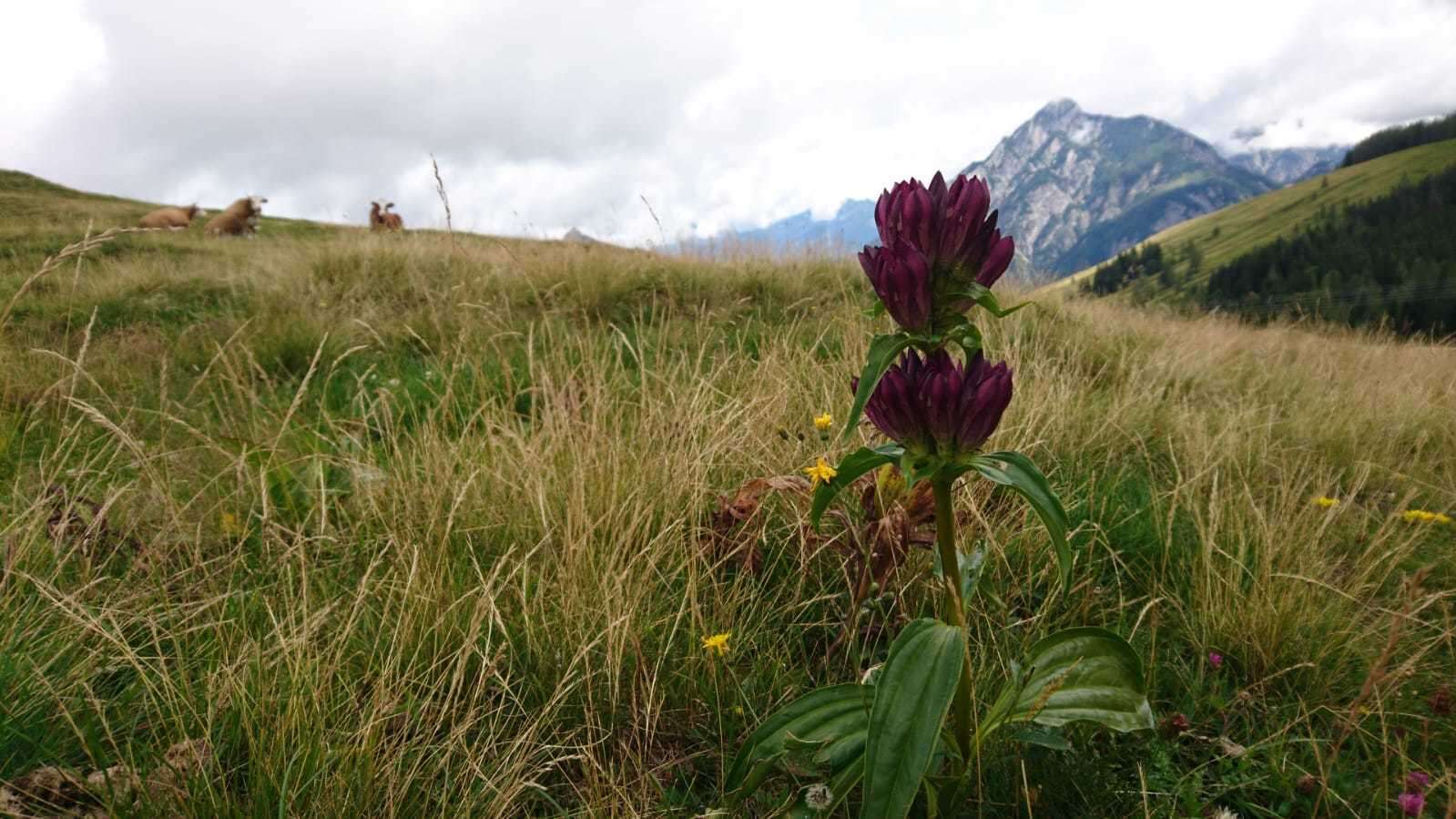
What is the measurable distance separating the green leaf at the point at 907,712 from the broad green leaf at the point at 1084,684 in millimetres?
295

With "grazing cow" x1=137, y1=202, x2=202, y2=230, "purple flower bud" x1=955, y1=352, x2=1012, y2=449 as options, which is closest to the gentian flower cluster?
"purple flower bud" x1=955, y1=352, x2=1012, y2=449

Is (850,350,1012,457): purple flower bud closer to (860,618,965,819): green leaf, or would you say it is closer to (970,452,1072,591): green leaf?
(970,452,1072,591): green leaf

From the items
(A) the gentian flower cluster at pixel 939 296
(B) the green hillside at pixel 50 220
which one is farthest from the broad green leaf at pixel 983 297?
(B) the green hillside at pixel 50 220

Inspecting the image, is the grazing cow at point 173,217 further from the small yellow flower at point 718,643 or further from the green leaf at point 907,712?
the green leaf at point 907,712

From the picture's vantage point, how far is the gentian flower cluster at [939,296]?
3.50ft

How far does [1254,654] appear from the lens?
176 centimetres

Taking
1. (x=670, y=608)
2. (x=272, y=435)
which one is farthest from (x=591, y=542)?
(x=272, y=435)

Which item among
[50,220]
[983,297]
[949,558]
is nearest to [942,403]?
[983,297]

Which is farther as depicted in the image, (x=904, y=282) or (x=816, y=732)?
(x=816, y=732)

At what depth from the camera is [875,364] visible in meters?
1.03

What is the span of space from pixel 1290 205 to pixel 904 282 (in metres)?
150

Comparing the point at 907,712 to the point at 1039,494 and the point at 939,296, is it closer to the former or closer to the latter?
the point at 1039,494

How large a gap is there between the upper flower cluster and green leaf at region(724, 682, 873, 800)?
0.63 m

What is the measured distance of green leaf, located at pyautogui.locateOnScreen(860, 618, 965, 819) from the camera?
3.16 feet
